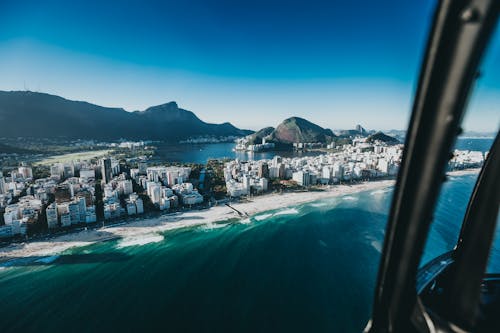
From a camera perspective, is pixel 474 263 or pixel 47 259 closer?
pixel 474 263

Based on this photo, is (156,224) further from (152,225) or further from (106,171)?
(106,171)

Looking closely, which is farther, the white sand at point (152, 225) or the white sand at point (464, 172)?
the white sand at point (464, 172)

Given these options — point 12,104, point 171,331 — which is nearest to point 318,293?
point 171,331

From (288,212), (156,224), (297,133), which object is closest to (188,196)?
(156,224)

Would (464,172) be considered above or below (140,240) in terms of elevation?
above

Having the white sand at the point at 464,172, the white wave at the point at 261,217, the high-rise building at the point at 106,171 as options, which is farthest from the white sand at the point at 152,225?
the white sand at the point at 464,172

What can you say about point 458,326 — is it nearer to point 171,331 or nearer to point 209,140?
point 171,331

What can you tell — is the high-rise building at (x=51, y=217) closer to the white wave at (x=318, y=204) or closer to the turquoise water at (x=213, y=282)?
the turquoise water at (x=213, y=282)
